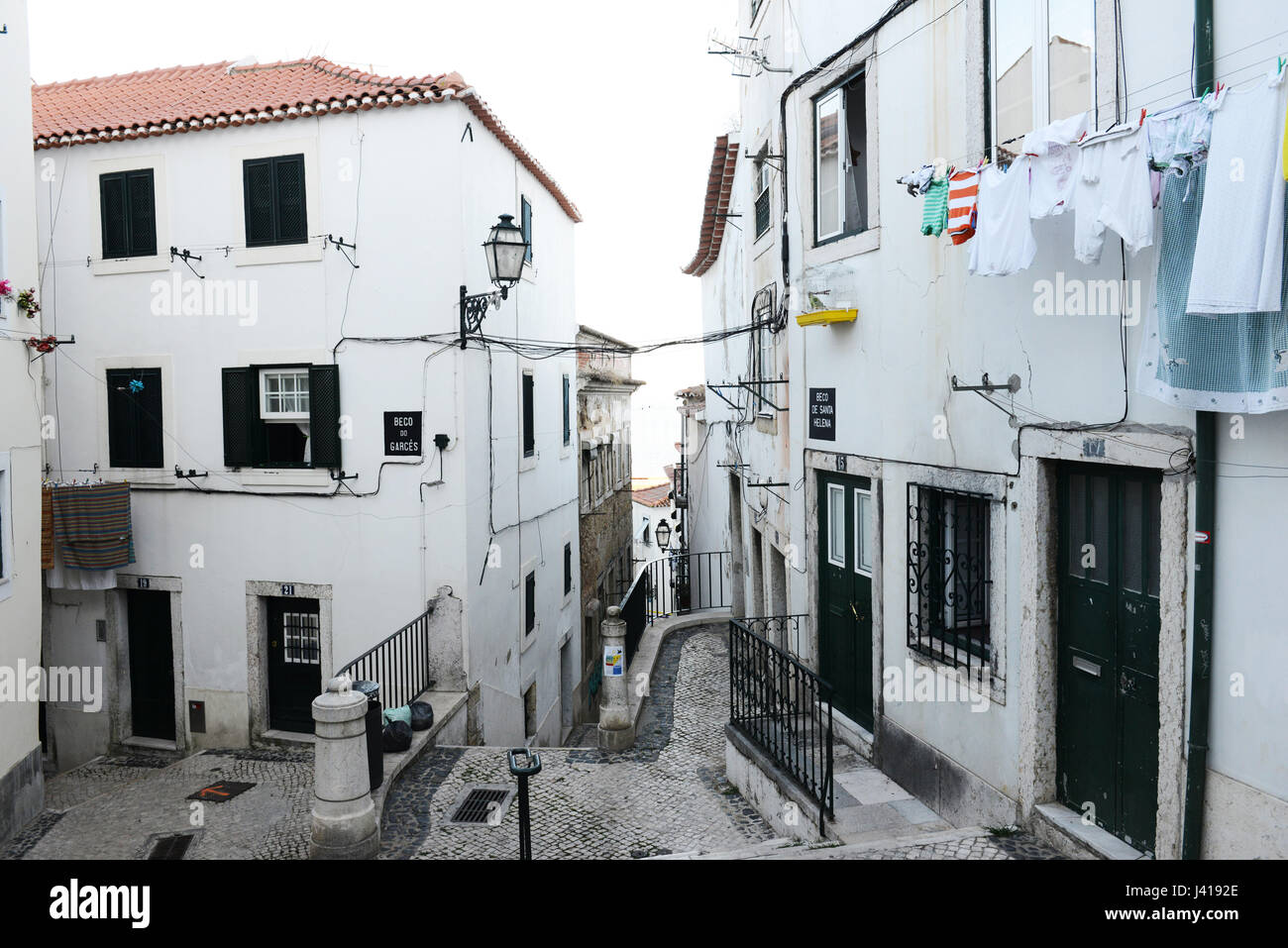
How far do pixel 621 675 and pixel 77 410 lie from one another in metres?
8.35

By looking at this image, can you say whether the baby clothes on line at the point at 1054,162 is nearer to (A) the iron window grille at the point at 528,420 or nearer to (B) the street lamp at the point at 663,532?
(A) the iron window grille at the point at 528,420

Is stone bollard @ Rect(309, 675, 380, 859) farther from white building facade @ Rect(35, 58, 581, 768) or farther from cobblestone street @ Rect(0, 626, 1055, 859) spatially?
white building facade @ Rect(35, 58, 581, 768)

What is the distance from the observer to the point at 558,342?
16391 mm

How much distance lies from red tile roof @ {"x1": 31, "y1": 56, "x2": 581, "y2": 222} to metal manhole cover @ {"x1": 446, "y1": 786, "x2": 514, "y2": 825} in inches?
308

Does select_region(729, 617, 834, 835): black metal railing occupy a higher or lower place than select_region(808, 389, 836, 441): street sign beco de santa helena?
lower

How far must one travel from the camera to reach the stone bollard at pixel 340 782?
21.5 ft

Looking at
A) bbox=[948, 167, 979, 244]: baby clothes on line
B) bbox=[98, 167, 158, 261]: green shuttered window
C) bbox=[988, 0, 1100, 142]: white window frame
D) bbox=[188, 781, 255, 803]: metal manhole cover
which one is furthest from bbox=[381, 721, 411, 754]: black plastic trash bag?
bbox=[988, 0, 1100, 142]: white window frame

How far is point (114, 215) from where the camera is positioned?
11672mm

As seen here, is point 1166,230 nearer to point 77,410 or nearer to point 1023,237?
point 1023,237

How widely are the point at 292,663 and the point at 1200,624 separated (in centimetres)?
1047

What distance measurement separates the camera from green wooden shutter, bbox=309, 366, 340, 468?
11.0m
